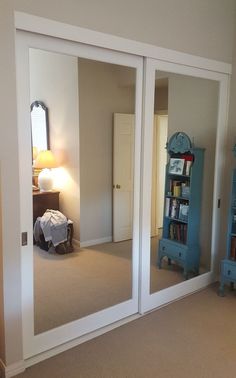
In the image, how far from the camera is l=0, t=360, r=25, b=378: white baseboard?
220cm

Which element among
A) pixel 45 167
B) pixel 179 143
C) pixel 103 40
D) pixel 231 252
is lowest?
pixel 231 252

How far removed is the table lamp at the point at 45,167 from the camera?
241cm

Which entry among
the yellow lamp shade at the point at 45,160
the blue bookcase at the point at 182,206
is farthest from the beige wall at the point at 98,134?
the blue bookcase at the point at 182,206

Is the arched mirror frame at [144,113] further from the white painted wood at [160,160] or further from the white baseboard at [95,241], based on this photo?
the white baseboard at [95,241]

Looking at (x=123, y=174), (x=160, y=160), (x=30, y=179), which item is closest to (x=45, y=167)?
(x=30, y=179)

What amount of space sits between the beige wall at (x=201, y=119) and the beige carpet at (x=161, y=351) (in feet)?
2.82

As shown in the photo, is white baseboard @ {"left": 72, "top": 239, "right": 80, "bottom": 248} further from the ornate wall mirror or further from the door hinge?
the ornate wall mirror

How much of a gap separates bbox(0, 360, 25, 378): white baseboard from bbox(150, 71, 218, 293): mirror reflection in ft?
4.27

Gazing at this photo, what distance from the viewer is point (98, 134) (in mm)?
2895

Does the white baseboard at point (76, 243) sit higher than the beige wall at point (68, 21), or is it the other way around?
the beige wall at point (68, 21)

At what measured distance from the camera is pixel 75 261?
284cm

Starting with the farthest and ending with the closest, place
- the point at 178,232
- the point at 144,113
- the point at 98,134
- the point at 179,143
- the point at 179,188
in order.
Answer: the point at 178,232 < the point at 179,188 < the point at 179,143 < the point at 98,134 < the point at 144,113

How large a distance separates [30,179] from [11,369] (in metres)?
1.24

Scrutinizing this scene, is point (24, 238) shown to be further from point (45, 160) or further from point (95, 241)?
point (95, 241)
